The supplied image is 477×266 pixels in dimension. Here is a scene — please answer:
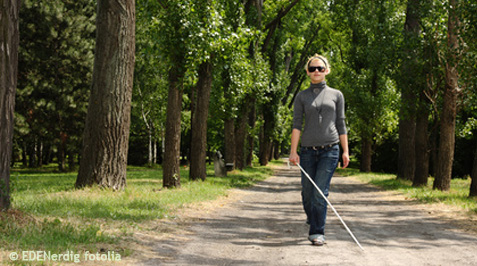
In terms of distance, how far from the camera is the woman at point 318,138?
6766mm

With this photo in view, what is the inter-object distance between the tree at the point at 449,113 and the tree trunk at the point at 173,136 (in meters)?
8.37

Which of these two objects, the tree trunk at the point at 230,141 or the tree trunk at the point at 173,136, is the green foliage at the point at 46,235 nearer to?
the tree trunk at the point at 173,136

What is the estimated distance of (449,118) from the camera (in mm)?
15812

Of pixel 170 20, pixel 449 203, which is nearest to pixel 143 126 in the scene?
pixel 170 20

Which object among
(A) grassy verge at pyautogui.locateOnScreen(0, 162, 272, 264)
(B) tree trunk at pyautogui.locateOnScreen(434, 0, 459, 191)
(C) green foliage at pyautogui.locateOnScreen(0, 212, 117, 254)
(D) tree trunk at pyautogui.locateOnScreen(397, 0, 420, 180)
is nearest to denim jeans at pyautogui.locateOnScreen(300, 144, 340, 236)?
(A) grassy verge at pyautogui.locateOnScreen(0, 162, 272, 264)

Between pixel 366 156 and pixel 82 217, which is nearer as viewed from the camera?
pixel 82 217

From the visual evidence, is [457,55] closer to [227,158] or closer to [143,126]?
[227,158]

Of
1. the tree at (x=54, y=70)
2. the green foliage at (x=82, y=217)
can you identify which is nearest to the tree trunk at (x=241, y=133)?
the tree at (x=54, y=70)

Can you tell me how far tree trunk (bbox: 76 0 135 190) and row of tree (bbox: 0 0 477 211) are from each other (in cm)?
2

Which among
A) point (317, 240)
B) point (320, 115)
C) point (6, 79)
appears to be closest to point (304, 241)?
point (317, 240)

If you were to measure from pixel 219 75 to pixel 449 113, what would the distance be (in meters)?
11.9

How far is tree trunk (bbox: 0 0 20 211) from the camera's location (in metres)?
6.71

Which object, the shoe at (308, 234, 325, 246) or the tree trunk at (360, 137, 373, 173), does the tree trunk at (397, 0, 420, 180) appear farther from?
the shoe at (308, 234, 325, 246)

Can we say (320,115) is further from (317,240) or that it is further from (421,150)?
(421,150)
